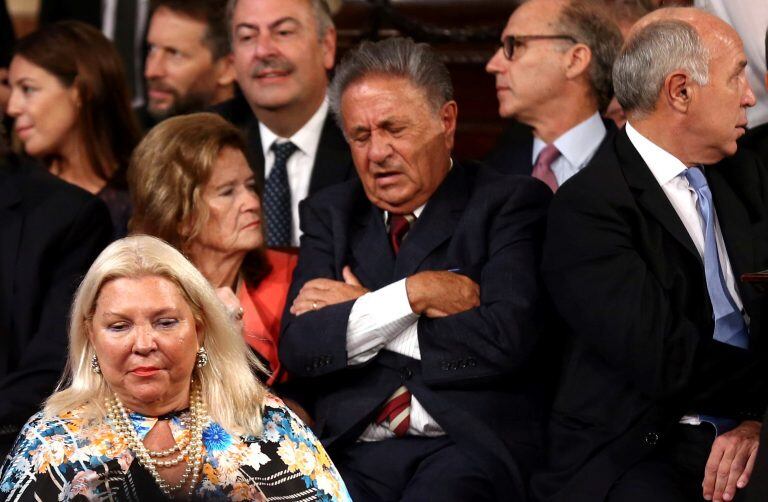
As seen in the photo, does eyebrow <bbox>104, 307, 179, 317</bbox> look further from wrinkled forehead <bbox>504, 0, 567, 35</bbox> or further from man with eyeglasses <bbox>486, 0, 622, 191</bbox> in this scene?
wrinkled forehead <bbox>504, 0, 567, 35</bbox>

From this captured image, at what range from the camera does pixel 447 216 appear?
400 centimetres

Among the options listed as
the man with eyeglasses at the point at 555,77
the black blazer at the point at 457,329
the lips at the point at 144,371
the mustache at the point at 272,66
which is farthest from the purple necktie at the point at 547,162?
the lips at the point at 144,371

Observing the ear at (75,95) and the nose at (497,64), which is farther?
the ear at (75,95)

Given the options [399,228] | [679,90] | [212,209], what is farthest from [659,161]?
[212,209]

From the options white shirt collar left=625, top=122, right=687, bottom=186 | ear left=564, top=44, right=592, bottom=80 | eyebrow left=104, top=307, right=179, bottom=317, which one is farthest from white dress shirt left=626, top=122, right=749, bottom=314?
eyebrow left=104, top=307, right=179, bottom=317

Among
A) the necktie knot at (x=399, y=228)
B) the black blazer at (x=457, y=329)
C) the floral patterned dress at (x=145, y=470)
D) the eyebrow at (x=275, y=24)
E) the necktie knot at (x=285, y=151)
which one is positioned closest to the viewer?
the floral patterned dress at (x=145, y=470)

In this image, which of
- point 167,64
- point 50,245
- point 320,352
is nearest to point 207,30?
point 167,64

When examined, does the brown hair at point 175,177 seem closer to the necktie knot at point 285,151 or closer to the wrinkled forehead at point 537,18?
the necktie knot at point 285,151

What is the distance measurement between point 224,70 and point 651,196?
2.51m

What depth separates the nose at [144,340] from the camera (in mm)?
3139

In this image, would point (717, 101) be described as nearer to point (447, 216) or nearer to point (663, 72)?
point (663, 72)

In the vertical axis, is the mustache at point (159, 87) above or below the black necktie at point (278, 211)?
above

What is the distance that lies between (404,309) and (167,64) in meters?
2.34

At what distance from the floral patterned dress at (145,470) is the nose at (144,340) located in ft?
0.49
